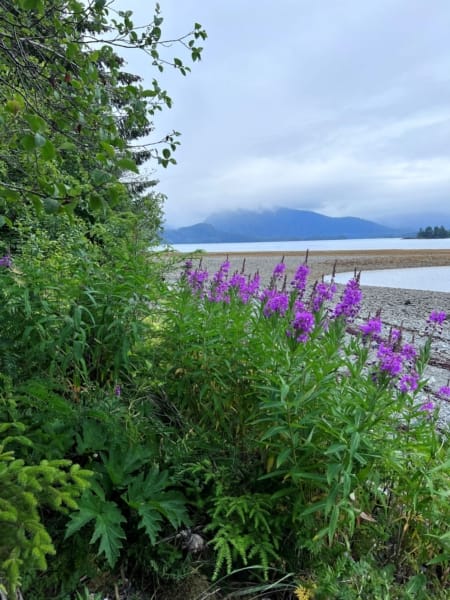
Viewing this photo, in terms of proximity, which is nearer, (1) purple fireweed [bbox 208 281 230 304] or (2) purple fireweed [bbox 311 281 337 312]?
(2) purple fireweed [bbox 311 281 337 312]

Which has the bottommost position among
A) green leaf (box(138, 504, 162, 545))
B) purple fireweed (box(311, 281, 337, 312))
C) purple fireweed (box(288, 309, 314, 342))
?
green leaf (box(138, 504, 162, 545))

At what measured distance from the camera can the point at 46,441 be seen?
1.85 meters

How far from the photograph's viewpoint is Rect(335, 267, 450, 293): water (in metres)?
21.3

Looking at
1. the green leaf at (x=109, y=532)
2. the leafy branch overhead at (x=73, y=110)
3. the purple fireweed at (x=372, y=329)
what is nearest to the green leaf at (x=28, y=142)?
the leafy branch overhead at (x=73, y=110)

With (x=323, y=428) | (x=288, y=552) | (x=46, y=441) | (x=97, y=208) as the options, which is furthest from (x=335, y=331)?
(x=46, y=441)

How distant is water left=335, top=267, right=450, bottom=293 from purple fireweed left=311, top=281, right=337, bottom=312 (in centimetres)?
1903

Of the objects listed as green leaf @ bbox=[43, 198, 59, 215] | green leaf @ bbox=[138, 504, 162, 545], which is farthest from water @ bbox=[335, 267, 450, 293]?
green leaf @ bbox=[43, 198, 59, 215]

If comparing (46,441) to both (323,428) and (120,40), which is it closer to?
(323,428)

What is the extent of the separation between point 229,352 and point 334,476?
950mm

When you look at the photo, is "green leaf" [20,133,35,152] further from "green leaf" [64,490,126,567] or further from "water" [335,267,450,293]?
"water" [335,267,450,293]

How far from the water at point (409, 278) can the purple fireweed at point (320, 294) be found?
19.0 m

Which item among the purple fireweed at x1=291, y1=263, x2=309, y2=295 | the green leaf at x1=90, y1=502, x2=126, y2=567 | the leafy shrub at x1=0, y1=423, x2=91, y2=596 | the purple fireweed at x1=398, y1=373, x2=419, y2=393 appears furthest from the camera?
the purple fireweed at x1=291, y1=263, x2=309, y2=295

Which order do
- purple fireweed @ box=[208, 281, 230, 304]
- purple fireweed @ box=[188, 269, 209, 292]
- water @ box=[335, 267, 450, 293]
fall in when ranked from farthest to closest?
water @ box=[335, 267, 450, 293] < purple fireweed @ box=[188, 269, 209, 292] < purple fireweed @ box=[208, 281, 230, 304]

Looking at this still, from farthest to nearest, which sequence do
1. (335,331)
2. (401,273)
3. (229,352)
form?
(401,273) → (229,352) → (335,331)
